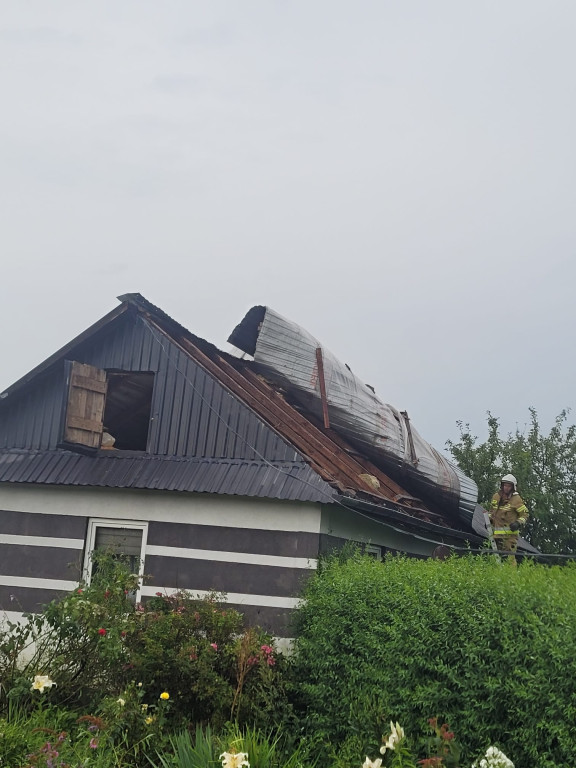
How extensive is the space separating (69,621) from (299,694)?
2743 millimetres

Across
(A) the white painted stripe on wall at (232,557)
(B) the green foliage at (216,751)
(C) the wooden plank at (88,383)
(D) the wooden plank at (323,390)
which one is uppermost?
(D) the wooden plank at (323,390)

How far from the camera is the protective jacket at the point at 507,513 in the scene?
15172 millimetres

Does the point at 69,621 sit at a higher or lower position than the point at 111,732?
higher

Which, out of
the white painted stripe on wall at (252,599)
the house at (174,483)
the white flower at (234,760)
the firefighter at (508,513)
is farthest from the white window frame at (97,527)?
the firefighter at (508,513)

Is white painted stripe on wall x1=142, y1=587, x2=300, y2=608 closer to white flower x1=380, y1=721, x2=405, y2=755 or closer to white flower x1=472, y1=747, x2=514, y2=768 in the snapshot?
white flower x1=380, y1=721, x2=405, y2=755

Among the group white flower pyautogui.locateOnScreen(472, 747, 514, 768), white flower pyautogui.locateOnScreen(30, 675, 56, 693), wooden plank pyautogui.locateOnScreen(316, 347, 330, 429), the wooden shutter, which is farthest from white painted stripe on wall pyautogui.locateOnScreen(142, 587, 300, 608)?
white flower pyautogui.locateOnScreen(472, 747, 514, 768)

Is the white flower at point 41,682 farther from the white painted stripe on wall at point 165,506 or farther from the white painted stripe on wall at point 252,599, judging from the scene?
the white painted stripe on wall at point 165,506

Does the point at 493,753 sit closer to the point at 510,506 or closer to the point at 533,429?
the point at 510,506

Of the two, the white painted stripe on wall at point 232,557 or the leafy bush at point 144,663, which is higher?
the white painted stripe on wall at point 232,557

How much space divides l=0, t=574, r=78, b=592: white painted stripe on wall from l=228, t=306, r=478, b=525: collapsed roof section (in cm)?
444

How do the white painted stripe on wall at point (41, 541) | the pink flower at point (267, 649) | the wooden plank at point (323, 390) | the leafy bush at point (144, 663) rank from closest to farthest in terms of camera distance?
the leafy bush at point (144, 663), the pink flower at point (267, 649), the white painted stripe on wall at point (41, 541), the wooden plank at point (323, 390)

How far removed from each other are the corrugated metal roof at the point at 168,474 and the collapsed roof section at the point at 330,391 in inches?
100

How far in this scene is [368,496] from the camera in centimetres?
1248

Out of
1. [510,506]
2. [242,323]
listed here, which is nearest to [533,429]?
[510,506]
